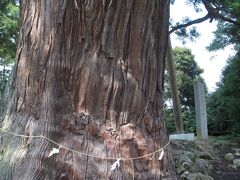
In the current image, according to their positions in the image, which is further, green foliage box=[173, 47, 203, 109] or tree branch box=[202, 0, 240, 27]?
green foliage box=[173, 47, 203, 109]

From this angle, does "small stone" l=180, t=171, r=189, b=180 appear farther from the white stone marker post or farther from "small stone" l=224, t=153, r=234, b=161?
the white stone marker post

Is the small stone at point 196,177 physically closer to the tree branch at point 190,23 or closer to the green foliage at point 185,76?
the tree branch at point 190,23

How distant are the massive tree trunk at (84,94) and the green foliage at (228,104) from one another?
661 centimetres

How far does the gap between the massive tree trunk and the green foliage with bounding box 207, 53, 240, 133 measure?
21.7 feet

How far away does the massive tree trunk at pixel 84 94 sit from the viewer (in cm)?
209

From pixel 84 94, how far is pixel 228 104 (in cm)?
706

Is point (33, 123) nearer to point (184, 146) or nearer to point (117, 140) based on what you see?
point (117, 140)

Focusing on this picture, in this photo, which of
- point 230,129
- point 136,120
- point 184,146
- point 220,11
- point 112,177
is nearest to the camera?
point 112,177

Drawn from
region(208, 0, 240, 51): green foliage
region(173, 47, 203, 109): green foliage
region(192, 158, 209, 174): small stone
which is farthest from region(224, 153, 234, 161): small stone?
region(173, 47, 203, 109): green foliage

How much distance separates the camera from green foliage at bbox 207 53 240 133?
856 centimetres

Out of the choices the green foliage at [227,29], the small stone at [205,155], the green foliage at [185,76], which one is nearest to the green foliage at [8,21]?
the green foliage at [227,29]

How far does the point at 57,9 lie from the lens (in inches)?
87.1

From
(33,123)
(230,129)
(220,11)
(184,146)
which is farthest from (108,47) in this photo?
(230,129)

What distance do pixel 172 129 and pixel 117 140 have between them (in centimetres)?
1002
